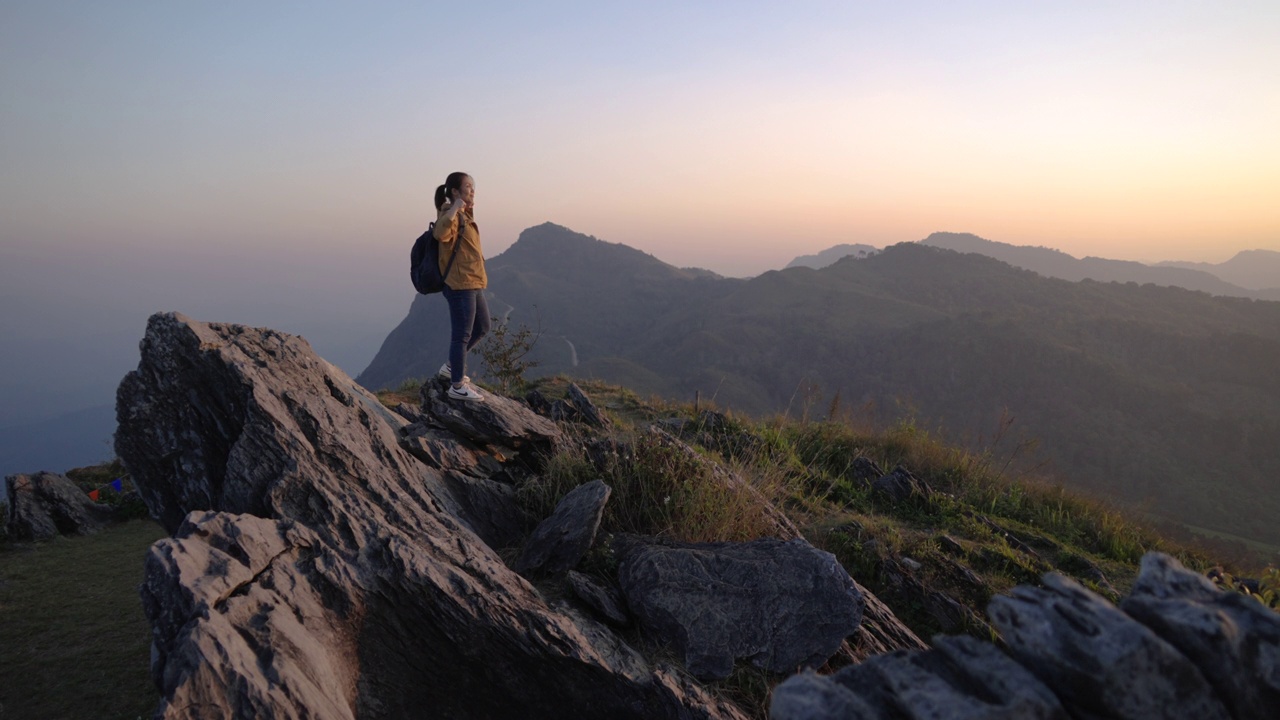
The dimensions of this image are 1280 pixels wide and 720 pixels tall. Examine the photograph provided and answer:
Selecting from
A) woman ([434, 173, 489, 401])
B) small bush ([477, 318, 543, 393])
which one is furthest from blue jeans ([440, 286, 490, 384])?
small bush ([477, 318, 543, 393])

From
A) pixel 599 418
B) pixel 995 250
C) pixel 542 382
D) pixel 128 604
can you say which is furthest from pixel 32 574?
pixel 995 250

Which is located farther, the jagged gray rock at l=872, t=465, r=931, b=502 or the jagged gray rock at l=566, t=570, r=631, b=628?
the jagged gray rock at l=872, t=465, r=931, b=502

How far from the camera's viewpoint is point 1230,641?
1.81m

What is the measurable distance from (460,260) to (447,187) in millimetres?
911

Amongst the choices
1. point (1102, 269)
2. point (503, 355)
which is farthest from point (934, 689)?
point (1102, 269)

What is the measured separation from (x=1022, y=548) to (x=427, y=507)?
24.7ft

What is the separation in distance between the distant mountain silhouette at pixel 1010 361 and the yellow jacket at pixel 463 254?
641cm

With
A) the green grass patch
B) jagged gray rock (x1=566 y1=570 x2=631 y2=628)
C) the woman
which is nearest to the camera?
the green grass patch

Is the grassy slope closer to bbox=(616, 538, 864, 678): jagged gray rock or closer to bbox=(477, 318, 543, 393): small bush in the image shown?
bbox=(616, 538, 864, 678): jagged gray rock

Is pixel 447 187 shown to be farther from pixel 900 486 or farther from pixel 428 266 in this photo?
pixel 900 486

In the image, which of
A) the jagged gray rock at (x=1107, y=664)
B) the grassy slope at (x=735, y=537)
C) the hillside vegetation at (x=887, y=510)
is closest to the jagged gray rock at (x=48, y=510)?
the grassy slope at (x=735, y=537)

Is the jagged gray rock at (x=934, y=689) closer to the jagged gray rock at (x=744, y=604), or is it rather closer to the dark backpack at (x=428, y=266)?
the jagged gray rock at (x=744, y=604)

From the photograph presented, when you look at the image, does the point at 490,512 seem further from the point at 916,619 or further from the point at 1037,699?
the point at 1037,699

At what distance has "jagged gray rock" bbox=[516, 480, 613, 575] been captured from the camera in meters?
Answer: 5.02
